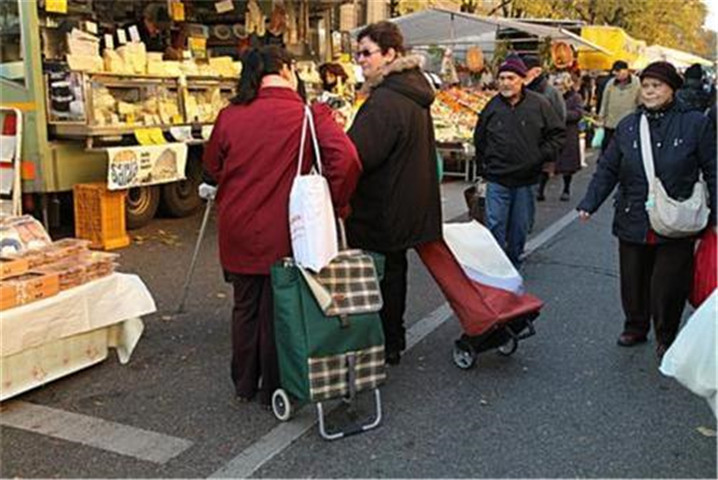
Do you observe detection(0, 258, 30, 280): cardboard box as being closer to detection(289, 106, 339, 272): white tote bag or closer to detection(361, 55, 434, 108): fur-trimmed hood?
detection(289, 106, 339, 272): white tote bag

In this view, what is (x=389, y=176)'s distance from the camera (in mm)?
3904

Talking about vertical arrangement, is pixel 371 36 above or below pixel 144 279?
above

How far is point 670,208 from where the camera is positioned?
4.06 m

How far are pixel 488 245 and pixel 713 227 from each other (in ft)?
3.76

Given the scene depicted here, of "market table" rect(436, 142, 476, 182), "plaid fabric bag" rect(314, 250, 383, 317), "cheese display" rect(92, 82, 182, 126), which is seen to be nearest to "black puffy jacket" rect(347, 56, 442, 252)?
"plaid fabric bag" rect(314, 250, 383, 317)

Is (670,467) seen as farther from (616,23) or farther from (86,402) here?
(616,23)

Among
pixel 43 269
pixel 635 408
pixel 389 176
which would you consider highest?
pixel 389 176

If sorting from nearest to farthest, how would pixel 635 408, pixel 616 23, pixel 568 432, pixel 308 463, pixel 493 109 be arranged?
pixel 308 463 → pixel 568 432 → pixel 635 408 → pixel 493 109 → pixel 616 23

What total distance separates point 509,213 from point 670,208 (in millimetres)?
1833

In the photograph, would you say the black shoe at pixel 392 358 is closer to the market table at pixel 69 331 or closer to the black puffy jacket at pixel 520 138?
the market table at pixel 69 331

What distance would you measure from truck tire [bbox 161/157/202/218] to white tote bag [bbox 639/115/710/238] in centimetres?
534

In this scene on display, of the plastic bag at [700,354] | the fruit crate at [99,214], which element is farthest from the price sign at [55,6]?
the plastic bag at [700,354]

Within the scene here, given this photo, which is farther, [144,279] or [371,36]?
[144,279]

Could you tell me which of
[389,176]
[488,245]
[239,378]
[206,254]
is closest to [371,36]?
[389,176]
